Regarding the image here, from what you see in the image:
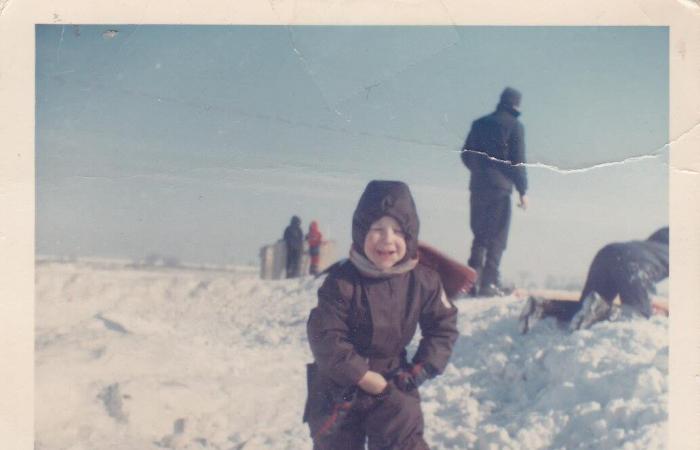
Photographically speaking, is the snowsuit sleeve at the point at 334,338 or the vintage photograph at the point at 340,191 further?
the vintage photograph at the point at 340,191

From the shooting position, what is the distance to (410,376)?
162 cm

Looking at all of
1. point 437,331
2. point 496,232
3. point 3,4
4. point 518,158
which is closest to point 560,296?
point 496,232

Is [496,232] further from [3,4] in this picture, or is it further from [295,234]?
[3,4]

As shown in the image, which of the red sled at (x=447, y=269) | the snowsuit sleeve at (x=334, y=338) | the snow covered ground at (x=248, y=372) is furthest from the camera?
the snow covered ground at (x=248, y=372)

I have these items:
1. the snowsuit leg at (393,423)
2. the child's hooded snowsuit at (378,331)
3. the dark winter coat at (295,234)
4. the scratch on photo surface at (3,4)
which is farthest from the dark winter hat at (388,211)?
the scratch on photo surface at (3,4)

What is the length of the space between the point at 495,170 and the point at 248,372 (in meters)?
1.05

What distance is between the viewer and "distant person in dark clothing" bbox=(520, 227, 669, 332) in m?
1.84

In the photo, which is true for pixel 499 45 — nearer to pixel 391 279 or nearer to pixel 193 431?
pixel 391 279

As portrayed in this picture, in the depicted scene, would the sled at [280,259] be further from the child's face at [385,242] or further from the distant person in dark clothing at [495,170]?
the distant person in dark clothing at [495,170]

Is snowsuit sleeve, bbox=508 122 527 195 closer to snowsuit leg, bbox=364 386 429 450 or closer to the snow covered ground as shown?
the snow covered ground

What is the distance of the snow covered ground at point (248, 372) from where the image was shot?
6.04ft

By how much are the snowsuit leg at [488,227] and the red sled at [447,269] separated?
16 centimetres

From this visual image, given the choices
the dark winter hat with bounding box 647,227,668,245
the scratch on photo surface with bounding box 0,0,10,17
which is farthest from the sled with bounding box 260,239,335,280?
the scratch on photo surface with bounding box 0,0,10,17

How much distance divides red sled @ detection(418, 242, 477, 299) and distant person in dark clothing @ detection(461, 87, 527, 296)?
0.17 m
